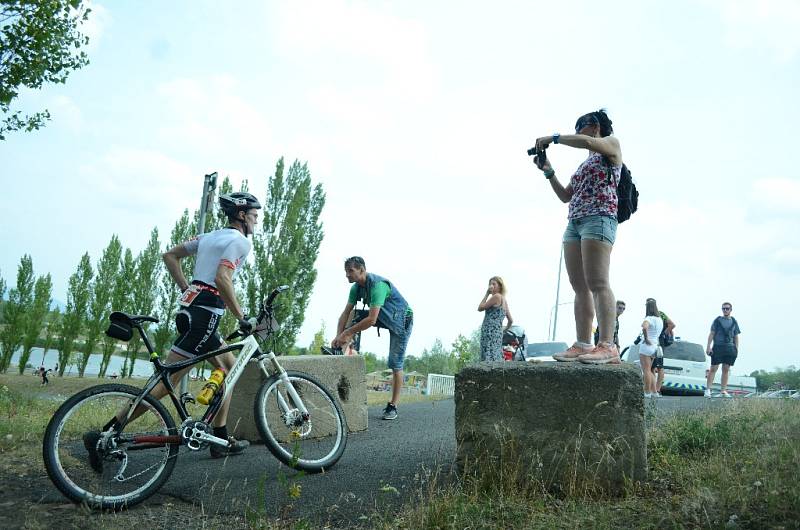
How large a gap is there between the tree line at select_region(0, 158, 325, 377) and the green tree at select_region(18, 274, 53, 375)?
0.06 m

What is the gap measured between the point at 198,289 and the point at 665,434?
3.85 metres

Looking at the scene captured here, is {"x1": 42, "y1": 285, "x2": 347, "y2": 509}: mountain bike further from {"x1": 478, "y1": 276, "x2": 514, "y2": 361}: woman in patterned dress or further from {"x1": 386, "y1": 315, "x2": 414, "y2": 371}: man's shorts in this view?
{"x1": 478, "y1": 276, "x2": 514, "y2": 361}: woman in patterned dress

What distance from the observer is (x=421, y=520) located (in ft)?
11.0

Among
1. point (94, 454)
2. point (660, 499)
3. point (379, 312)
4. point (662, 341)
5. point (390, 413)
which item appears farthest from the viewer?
point (662, 341)

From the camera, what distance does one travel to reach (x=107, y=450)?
12.9ft

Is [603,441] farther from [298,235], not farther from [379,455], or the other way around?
[298,235]

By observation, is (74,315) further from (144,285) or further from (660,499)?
(660,499)

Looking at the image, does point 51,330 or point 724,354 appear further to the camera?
point 51,330

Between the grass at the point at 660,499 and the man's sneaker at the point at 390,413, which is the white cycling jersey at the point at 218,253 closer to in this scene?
the grass at the point at 660,499

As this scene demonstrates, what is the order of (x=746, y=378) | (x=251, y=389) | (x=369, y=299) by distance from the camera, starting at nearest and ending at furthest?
(x=251, y=389)
(x=369, y=299)
(x=746, y=378)

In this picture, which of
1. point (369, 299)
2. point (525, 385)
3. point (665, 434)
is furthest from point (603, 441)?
point (369, 299)

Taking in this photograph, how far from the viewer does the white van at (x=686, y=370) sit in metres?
15.9

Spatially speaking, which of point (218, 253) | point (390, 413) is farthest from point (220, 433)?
point (390, 413)

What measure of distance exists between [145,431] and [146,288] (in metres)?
37.5
